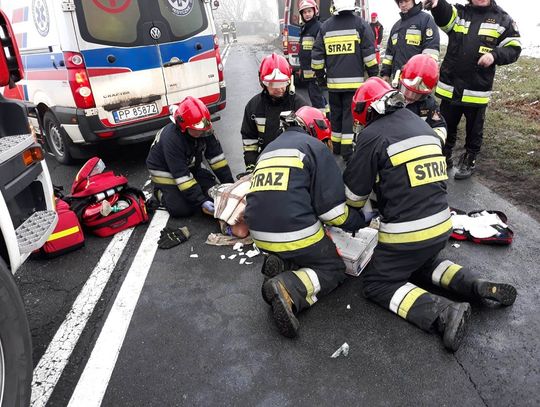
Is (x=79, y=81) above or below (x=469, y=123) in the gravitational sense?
above

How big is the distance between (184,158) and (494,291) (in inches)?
117

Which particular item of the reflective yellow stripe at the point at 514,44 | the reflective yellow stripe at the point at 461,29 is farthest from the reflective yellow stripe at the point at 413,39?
the reflective yellow stripe at the point at 514,44

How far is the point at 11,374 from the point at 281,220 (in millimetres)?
1697

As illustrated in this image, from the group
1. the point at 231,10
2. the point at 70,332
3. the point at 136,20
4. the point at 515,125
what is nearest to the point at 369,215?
the point at 70,332

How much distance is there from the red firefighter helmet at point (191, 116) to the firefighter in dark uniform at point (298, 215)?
4.28 feet

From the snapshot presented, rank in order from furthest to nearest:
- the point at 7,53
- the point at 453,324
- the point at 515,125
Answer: the point at 515,125 < the point at 453,324 < the point at 7,53

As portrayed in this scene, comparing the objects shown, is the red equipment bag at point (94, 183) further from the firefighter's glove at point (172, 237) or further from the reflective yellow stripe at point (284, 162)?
the reflective yellow stripe at point (284, 162)

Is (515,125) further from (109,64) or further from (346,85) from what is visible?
(109,64)

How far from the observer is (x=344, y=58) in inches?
209

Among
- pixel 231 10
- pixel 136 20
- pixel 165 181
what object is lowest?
pixel 165 181

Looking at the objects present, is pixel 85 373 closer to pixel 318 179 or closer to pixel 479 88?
pixel 318 179

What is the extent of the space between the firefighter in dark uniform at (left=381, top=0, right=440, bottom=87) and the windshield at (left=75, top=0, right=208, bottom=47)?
8.75 ft

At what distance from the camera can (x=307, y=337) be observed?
2.72 m

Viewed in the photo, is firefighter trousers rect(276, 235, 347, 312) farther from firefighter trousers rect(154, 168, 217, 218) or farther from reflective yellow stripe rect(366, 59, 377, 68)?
reflective yellow stripe rect(366, 59, 377, 68)
